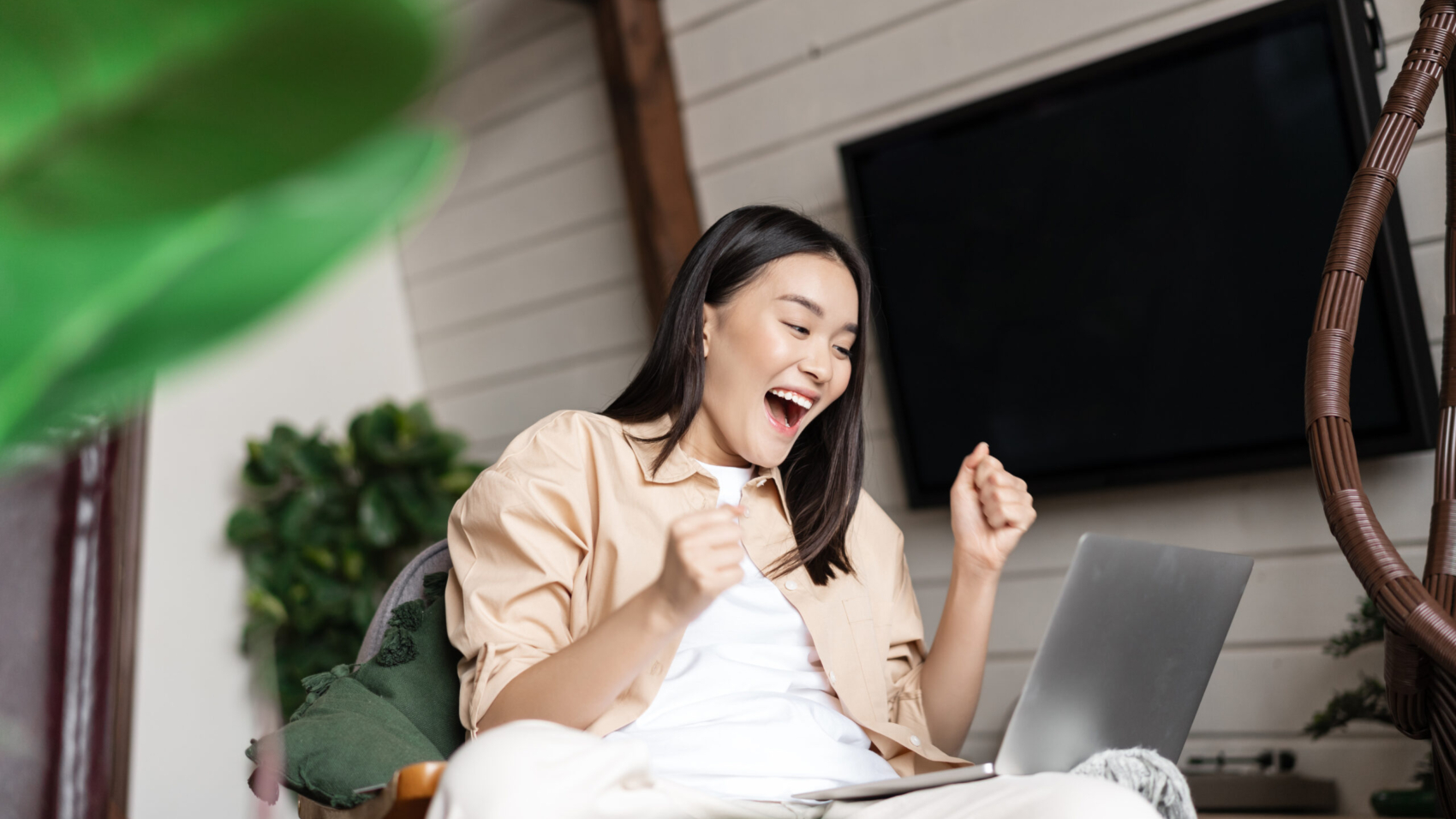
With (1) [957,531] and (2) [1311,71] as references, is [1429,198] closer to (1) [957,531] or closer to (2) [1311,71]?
(2) [1311,71]

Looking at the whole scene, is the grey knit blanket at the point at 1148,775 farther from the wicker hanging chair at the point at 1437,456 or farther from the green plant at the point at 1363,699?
the green plant at the point at 1363,699

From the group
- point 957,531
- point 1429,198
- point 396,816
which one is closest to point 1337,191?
point 1429,198

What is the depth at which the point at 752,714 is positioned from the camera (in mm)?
1326

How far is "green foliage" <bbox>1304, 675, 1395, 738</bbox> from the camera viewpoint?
182cm

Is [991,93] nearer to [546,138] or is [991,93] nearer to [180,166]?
[546,138]

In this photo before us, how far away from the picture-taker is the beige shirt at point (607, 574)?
1.29 meters

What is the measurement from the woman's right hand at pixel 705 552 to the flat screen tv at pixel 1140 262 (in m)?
1.27

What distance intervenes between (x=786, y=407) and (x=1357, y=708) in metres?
1.03

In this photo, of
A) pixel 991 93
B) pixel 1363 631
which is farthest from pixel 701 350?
pixel 1363 631

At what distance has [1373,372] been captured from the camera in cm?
182

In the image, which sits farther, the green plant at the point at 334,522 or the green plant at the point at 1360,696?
the green plant at the point at 334,522

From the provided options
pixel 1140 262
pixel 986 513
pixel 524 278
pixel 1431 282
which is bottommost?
pixel 986 513

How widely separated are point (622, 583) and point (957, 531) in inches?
16.2

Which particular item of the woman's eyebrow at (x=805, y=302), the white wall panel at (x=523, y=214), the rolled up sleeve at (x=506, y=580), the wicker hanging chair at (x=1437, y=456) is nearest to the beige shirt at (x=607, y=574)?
the rolled up sleeve at (x=506, y=580)
